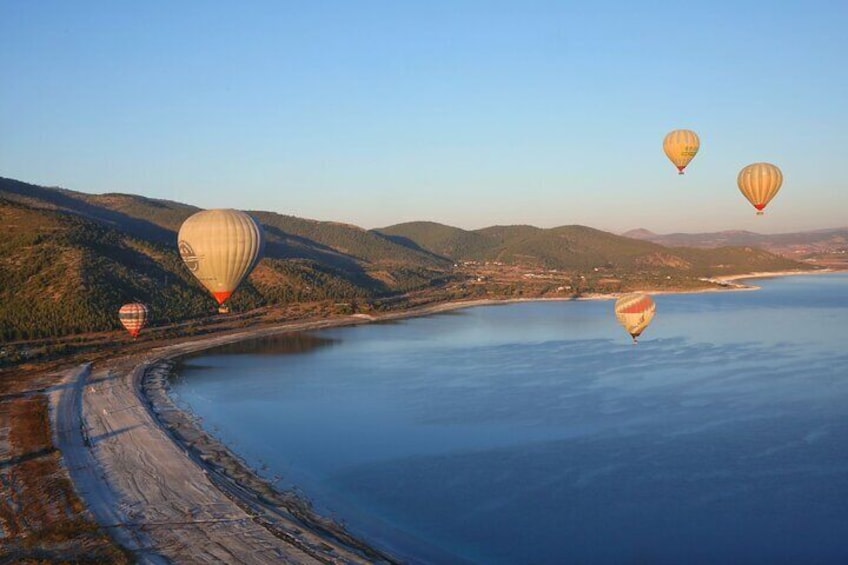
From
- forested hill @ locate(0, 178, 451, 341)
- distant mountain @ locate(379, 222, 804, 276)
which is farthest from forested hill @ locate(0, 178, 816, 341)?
distant mountain @ locate(379, 222, 804, 276)

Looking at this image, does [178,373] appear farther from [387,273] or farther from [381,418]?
[387,273]

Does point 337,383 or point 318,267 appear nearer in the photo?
point 337,383

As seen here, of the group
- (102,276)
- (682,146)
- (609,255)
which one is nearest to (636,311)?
(682,146)

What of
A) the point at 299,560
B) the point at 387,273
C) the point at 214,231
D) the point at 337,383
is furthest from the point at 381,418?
the point at 387,273

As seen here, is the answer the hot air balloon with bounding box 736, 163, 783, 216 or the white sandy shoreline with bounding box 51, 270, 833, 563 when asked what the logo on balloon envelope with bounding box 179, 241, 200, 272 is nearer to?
the white sandy shoreline with bounding box 51, 270, 833, 563

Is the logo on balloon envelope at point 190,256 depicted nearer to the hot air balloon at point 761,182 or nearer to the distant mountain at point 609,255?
the hot air balloon at point 761,182

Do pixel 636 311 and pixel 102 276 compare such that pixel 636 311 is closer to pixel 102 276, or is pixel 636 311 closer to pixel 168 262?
pixel 102 276
